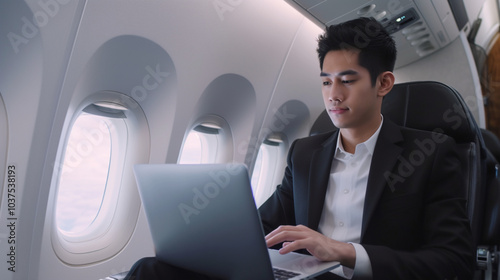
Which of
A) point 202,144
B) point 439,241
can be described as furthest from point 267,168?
point 439,241

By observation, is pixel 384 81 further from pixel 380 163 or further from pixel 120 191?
pixel 120 191

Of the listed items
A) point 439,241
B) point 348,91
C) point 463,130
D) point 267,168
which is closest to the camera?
point 439,241

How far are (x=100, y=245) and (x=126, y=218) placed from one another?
244 millimetres

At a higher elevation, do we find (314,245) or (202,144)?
(202,144)

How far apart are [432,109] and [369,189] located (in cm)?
56

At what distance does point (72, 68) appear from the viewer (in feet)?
6.30

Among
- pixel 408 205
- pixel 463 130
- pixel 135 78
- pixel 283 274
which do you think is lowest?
pixel 283 274

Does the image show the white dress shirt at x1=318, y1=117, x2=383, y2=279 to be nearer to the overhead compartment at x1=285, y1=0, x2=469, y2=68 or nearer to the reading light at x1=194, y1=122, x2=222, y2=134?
the overhead compartment at x1=285, y1=0, x2=469, y2=68

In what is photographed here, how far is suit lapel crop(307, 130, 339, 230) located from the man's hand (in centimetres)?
36

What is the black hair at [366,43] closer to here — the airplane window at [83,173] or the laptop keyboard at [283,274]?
the laptop keyboard at [283,274]

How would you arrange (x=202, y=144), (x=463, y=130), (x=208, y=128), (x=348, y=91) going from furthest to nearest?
(x=202, y=144), (x=208, y=128), (x=463, y=130), (x=348, y=91)

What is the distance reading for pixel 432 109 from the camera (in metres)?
1.68

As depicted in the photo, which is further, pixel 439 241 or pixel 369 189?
pixel 369 189

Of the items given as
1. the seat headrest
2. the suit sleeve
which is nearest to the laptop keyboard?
the suit sleeve
